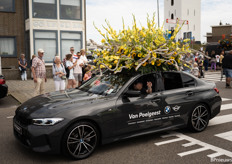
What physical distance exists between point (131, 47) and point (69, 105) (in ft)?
5.82

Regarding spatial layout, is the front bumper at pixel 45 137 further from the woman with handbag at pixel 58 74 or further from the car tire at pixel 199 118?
the woman with handbag at pixel 58 74

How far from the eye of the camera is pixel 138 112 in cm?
491

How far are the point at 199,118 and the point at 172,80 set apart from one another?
42.5 inches

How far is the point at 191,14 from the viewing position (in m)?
77.4

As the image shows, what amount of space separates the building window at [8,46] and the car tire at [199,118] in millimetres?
17396

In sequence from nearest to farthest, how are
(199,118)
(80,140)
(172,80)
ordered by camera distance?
(80,140) → (172,80) → (199,118)

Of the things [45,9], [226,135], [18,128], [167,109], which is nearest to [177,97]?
Result: [167,109]

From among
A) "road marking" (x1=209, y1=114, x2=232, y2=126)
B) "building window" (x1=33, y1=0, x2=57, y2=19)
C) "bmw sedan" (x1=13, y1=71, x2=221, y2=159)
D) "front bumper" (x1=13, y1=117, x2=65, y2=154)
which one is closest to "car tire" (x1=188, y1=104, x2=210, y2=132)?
"bmw sedan" (x1=13, y1=71, x2=221, y2=159)

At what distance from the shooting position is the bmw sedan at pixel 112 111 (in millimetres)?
4172

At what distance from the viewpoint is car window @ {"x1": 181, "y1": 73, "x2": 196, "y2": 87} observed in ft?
18.9

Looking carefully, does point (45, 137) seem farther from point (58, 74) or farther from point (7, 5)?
point (7, 5)

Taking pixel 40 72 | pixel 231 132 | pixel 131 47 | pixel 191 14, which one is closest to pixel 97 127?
pixel 131 47

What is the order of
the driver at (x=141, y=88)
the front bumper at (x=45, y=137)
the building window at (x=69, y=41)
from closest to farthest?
the front bumper at (x=45, y=137) < the driver at (x=141, y=88) < the building window at (x=69, y=41)

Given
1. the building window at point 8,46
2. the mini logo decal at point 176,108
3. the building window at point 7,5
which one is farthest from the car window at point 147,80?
the building window at point 7,5
